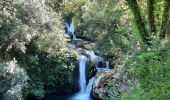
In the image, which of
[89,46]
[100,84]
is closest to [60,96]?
[100,84]

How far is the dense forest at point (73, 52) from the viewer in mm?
11375

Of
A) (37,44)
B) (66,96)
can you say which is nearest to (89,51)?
(66,96)

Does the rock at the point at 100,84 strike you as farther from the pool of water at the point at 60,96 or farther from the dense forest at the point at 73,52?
the pool of water at the point at 60,96

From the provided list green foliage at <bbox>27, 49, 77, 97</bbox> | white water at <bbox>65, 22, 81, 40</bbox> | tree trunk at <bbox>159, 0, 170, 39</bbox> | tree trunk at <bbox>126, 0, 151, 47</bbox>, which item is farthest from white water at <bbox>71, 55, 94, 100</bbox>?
tree trunk at <bbox>159, 0, 170, 39</bbox>

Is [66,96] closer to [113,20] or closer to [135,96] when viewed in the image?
[113,20]

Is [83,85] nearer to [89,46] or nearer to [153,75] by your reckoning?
[89,46]

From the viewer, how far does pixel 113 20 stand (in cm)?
1927

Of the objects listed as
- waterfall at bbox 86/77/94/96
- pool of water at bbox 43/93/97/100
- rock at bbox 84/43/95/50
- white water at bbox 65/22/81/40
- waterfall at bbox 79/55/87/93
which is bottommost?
pool of water at bbox 43/93/97/100

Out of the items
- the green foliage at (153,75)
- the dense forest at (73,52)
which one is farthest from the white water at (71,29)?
the green foliage at (153,75)

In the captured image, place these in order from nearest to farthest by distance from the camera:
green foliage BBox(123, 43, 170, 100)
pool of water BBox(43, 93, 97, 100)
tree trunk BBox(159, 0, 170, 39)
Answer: green foliage BBox(123, 43, 170, 100), tree trunk BBox(159, 0, 170, 39), pool of water BBox(43, 93, 97, 100)

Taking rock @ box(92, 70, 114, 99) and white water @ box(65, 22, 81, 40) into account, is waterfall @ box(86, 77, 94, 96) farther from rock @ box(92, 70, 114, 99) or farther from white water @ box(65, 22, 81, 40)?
white water @ box(65, 22, 81, 40)

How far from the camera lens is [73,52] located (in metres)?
19.9

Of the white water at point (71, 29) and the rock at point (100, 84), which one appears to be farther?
the white water at point (71, 29)

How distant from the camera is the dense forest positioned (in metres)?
11.4
